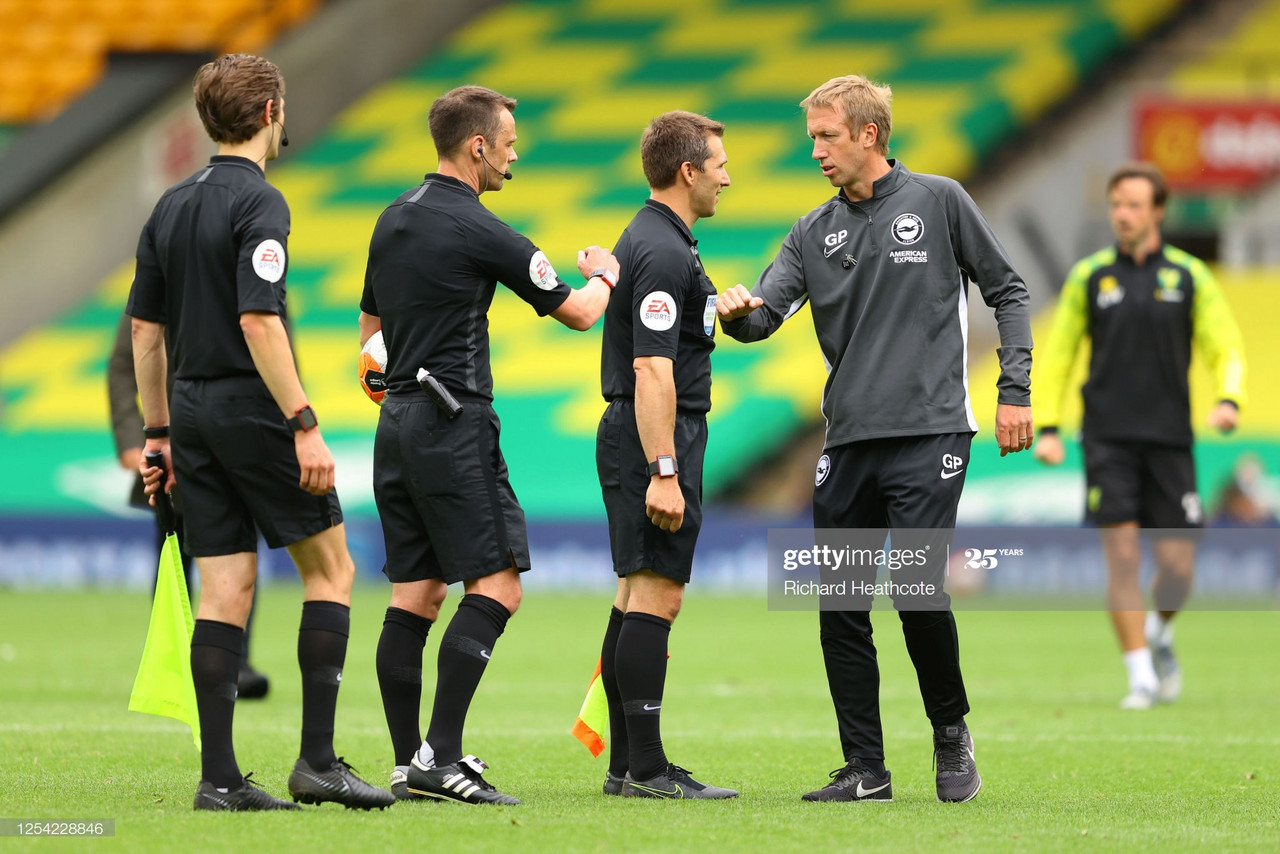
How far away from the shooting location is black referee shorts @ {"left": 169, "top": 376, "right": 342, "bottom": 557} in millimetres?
5203

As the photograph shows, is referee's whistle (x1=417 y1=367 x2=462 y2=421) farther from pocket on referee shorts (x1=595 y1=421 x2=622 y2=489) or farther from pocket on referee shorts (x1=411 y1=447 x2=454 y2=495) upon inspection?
pocket on referee shorts (x1=595 y1=421 x2=622 y2=489)

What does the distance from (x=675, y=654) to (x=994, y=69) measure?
46.0 ft

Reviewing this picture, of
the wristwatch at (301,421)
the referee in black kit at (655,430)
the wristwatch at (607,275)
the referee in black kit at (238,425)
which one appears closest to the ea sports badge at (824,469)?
the referee in black kit at (655,430)

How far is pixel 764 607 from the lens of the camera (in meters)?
16.1

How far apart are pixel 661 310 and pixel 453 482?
0.88 m

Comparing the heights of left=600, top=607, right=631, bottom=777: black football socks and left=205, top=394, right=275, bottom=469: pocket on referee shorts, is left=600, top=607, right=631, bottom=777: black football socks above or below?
below

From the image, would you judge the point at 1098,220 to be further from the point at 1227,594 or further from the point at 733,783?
the point at 733,783

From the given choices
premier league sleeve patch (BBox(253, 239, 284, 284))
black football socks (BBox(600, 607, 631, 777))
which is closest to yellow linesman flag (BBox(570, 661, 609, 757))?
black football socks (BBox(600, 607, 631, 777))

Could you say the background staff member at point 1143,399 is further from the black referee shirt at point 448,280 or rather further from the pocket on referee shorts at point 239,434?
the pocket on referee shorts at point 239,434

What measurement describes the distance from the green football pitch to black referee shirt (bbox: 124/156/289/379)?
1350 mm

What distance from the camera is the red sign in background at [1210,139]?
2038 centimetres

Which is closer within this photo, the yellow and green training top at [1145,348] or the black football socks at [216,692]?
the black football socks at [216,692]

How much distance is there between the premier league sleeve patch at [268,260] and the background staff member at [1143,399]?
4844mm

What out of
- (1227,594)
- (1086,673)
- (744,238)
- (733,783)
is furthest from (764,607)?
(733,783)
